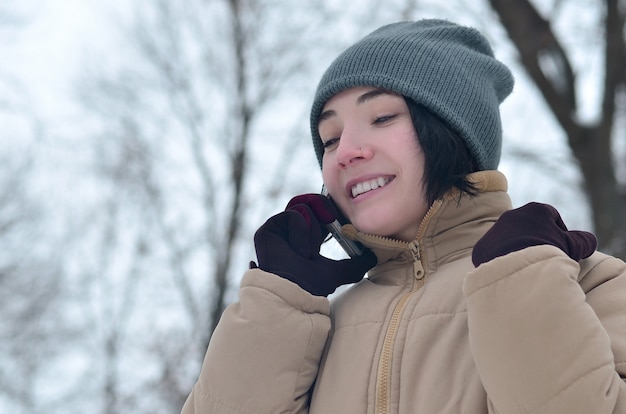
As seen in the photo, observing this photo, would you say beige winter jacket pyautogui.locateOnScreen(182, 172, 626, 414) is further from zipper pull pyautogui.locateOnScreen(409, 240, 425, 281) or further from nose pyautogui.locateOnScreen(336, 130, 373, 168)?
nose pyautogui.locateOnScreen(336, 130, 373, 168)

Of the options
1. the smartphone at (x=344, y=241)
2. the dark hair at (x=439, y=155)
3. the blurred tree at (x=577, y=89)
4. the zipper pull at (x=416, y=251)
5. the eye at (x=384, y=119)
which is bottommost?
the blurred tree at (x=577, y=89)

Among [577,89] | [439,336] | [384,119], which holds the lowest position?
[577,89]

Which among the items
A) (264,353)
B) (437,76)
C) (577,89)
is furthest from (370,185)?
(577,89)

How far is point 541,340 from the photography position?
1105 mm

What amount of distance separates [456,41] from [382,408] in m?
0.95

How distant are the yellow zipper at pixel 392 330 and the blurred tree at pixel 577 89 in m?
3.84

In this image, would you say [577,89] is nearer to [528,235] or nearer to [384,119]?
[384,119]

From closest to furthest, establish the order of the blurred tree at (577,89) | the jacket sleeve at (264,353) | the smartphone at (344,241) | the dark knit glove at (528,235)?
the dark knit glove at (528,235), the jacket sleeve at (264,353), the smartphone at (344,241), the blurred tree at (577,89)

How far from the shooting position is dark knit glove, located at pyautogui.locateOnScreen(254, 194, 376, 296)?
5.24 feet

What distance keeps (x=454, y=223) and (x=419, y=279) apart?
142 millimetres

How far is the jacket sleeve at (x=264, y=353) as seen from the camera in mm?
1469

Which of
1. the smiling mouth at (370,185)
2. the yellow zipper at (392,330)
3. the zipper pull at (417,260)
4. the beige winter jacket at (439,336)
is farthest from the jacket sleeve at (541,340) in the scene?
the smiling mouth at (370,185)

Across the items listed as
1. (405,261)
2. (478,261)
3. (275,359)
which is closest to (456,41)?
(405,261)

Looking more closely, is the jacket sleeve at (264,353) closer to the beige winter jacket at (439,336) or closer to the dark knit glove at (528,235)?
the beige winter jacket at (439,336)
